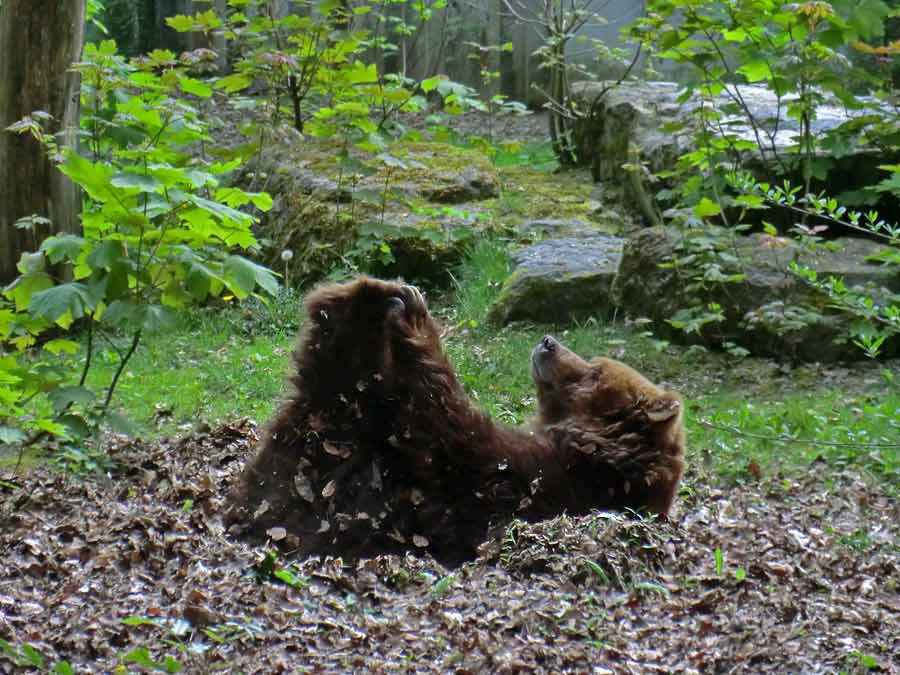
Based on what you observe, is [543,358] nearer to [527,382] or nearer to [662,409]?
[662,409]

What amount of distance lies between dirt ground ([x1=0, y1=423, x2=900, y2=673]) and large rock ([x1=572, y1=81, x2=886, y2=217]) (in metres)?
4.46

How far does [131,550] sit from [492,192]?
297 inches

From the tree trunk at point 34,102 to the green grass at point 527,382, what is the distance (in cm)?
108

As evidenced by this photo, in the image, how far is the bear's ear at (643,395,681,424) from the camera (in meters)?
4.93

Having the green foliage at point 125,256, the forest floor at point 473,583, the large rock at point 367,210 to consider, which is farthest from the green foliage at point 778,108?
the green foliage at point 125,256

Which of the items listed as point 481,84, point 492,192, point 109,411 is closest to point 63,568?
point 109,411

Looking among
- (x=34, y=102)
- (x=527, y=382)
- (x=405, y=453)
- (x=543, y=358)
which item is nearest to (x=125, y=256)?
(x=405, y=453)

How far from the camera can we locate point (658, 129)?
374 inches

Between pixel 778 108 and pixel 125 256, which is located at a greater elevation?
pixel 778 108

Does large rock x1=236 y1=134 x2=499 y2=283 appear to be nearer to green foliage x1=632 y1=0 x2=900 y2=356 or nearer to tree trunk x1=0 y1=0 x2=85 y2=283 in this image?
tree trunk x1=0 y1=0 x2=85 y2=283

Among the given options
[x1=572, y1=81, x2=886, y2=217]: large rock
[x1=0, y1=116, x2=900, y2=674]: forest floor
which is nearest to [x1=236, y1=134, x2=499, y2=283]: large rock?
[x1=572, y1=81, x2=886, y2=217]: large rock

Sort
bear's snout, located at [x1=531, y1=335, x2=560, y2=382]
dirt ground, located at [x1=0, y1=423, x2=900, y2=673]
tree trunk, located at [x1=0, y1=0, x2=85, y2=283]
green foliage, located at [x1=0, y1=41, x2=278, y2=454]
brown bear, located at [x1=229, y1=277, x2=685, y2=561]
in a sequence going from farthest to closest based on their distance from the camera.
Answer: tree trunk, located at [x1=0, y1=0, x2=85, y2=283] < bear's snout, located at [x1=531, y1=335, x2=560, y2=382] < green foliage, located at [x1=0, y1=41, x2=278, y2=454] < brown bear, located at [x1=229, y1=277, x2=685, y2=561] < dirt ground, located at [x1=0, y1=423, x2=900, y2=673]

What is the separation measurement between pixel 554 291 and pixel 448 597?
5.19 metres

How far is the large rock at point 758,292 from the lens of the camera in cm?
819
